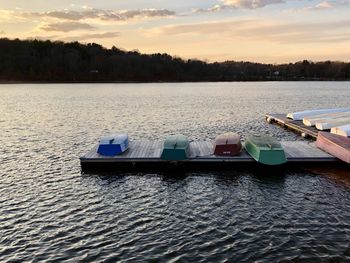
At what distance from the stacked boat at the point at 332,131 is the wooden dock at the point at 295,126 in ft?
2.34

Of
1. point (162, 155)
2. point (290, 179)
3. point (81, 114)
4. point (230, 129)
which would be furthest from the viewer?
point (81, 114)

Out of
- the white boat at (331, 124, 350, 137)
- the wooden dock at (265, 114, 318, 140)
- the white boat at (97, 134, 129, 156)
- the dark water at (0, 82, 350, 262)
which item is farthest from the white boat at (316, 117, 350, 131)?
the white boat at (97, 134, 129, 156)

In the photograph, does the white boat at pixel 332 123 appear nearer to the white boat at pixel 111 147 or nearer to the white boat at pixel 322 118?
the white boat at pixel 322 118

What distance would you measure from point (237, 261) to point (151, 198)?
7668 mm

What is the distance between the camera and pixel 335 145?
27125mm

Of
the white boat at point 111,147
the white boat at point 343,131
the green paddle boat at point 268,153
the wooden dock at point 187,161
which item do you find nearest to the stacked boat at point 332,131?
the white boat at point 343,131

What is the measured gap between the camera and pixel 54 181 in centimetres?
2366

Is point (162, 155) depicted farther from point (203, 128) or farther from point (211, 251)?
point (203, 128)

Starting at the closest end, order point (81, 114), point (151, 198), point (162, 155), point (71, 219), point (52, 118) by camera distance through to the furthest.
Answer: point (71, 219)
point (151, 198)
point (162, 155)
point (52, 118)
point (81, 114)

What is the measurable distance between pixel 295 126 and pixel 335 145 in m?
14.6

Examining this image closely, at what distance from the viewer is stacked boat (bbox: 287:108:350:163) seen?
26.4 meters

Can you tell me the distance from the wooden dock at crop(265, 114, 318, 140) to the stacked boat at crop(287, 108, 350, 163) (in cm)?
71

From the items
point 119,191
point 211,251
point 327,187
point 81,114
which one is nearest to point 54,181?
point 119,191

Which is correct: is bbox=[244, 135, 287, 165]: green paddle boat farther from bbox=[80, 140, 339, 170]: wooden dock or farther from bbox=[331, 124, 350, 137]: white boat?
bbox=[331, 124, 350, 137]: white boat
